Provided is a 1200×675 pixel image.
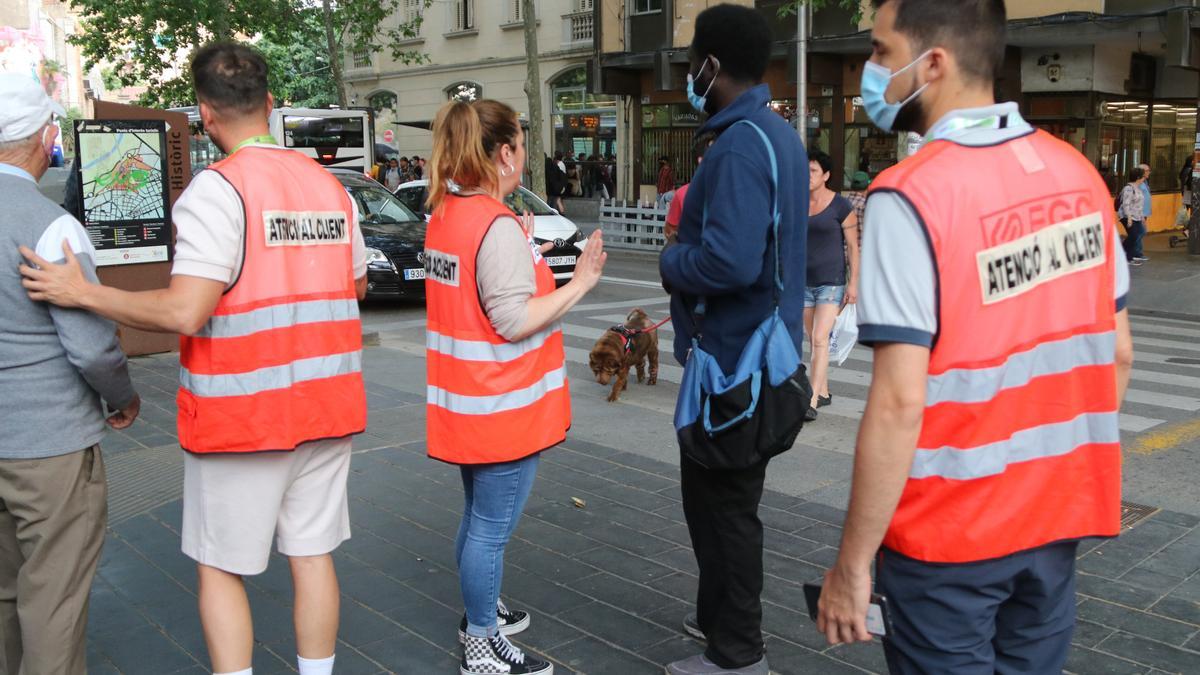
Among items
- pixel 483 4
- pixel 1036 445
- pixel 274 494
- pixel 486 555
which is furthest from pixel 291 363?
pixel 483 4

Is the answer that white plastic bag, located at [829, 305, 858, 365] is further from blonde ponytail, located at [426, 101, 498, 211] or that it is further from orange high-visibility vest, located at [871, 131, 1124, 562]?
orange high-visibility vest, located at [871, 131, 1124, 562]

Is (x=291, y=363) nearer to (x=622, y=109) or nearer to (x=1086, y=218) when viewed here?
(x=1086, y=218)

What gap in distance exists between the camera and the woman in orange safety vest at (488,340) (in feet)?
11.0

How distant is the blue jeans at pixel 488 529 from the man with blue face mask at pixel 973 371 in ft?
4.97

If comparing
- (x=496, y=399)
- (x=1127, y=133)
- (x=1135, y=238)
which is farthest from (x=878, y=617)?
(x=1127, y=133)

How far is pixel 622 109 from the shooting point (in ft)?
101

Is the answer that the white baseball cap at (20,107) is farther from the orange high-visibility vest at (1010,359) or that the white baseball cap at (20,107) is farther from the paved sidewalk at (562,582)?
the orange high-visibility vest at (1010,359)

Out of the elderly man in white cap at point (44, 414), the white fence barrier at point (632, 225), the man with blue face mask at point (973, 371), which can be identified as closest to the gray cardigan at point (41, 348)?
the elderly man in white cap at point (44, 414)

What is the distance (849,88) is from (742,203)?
23728mm

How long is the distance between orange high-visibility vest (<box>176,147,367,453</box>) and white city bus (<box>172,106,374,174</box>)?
25.1 m

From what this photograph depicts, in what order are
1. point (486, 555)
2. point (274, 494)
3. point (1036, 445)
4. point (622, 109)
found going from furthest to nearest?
1. point (622, 109)
2. point (486, 555)
3. point (274, 494)
4. point (1036, 445)

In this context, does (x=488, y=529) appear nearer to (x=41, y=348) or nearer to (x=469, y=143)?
(x=469, y=143)

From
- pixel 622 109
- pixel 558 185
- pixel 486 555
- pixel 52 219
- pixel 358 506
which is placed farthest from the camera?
pixel 622 109

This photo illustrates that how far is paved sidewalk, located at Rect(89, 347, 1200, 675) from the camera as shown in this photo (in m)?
3.77
